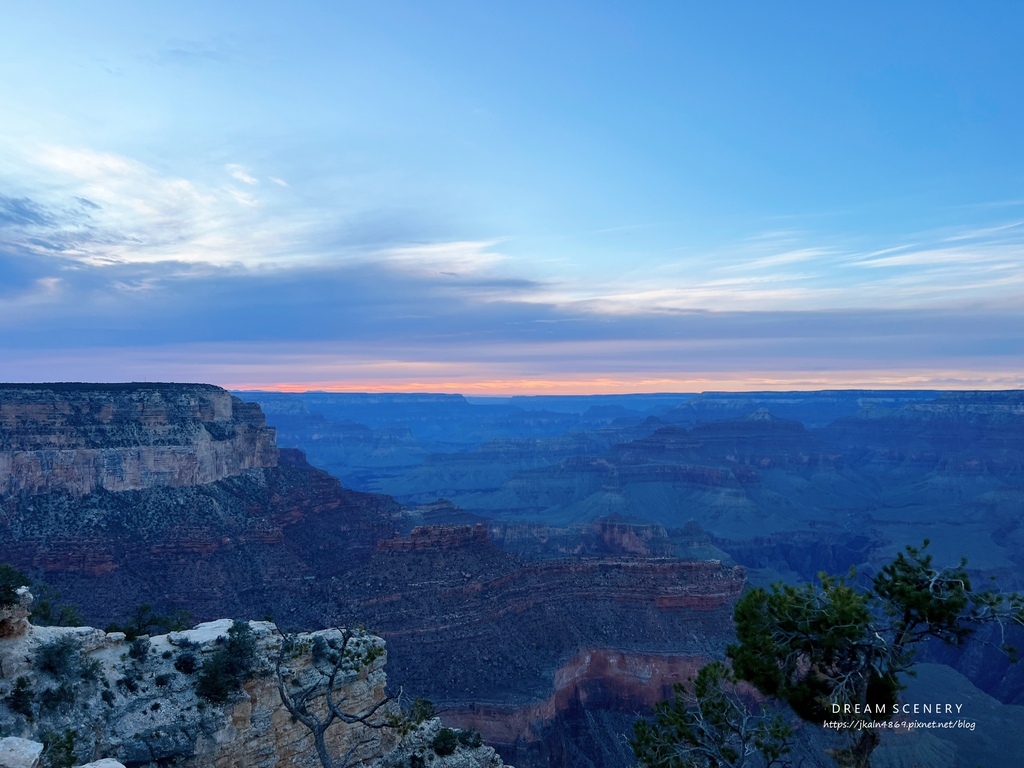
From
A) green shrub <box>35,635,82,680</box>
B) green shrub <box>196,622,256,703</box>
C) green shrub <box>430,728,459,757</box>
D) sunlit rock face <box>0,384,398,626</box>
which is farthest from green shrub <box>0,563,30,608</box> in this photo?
sunlit rock face <box>0,384,398,626</box>

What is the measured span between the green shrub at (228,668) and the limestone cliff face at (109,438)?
150ft

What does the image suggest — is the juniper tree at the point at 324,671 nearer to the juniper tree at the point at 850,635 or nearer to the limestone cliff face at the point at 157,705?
the limestone cliff face at the point at 157,705

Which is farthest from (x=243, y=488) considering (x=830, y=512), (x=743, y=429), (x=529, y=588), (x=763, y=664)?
(x=743, y=429)

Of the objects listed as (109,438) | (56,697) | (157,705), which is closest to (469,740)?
(157,705)

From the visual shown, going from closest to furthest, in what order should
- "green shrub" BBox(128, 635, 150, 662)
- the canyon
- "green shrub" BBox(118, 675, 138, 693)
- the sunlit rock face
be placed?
"green shrub" BBox(118, 675, 138, 693), "green shrub" BBox(128, 635, 150, 662), the canyon, the sunlit rock face

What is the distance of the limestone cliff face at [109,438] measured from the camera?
5397 centimetres

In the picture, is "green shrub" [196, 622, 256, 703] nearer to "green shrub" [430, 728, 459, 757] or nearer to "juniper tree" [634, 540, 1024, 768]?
"green shrub" [430, 728, 459, 757]

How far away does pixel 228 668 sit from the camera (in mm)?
17562

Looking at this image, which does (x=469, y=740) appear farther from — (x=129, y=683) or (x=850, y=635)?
(x=850, y=635)

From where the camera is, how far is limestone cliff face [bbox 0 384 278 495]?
53969mm

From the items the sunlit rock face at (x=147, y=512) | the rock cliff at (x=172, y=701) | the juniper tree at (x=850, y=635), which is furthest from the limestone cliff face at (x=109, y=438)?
the juniper tree at (x=850, y=635)

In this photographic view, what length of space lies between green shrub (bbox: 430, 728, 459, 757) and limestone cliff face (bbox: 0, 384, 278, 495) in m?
48.2

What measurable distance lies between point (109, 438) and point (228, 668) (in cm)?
4843

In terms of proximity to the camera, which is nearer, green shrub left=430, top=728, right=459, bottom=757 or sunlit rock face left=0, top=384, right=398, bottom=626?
green shrub left=430, top=728, right=459, bottom=757
